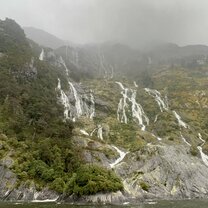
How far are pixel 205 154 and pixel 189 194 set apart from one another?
3108 cm

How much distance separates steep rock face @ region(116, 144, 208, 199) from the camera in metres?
89.1

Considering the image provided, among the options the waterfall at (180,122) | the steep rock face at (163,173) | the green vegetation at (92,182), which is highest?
the waterfall at (180,122)

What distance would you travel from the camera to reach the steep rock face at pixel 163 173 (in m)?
89.1

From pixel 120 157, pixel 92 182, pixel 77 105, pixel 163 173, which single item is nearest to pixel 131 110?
pixel 77 105

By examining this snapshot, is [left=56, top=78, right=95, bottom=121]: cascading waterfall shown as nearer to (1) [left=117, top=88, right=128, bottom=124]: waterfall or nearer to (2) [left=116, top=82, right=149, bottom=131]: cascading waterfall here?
(1) [left=117, top=88, right=128, bottom=124]: waterfall

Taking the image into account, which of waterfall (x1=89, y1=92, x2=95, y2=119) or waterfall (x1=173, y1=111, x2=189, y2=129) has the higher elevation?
waterfall (x1=89, y1=92, x2=95, y2=119)

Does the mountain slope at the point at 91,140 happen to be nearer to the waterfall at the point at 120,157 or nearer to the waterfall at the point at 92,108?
the waterfall at the point at 120,157

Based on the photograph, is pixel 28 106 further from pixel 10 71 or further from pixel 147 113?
pixel 147 113

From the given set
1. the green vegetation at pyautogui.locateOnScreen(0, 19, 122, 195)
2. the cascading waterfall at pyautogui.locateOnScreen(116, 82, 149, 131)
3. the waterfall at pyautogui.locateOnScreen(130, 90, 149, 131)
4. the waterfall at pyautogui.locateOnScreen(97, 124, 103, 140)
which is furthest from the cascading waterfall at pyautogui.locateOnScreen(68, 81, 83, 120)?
the waterfall at pyautogui.locateOnScreen(130, 90, 149, 131)

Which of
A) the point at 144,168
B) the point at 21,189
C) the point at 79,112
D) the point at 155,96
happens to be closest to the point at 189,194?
the point at 144,168

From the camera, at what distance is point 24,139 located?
105 metres

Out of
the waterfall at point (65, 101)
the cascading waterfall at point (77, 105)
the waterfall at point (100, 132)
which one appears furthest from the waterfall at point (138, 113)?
the waterfall at point (65, 101)

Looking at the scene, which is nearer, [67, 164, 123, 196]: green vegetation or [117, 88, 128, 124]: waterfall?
[67, 164, 123, 196]: green vegetation

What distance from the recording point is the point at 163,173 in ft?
320
